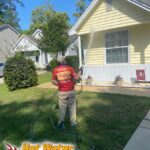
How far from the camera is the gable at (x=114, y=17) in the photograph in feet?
37.9

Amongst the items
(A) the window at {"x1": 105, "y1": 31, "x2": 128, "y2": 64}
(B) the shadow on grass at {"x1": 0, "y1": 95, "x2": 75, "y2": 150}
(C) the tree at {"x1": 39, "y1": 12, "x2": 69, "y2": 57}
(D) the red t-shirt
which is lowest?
(B) the shadow on grass at {"x1": 0, "y1": 95, "x2": 75, "y2": 150}

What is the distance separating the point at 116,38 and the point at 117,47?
0.50 metres

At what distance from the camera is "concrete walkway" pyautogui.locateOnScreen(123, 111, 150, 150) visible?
16.1ft

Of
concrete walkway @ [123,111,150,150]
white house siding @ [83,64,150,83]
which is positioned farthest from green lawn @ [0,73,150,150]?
white house siding @ [83,64,150,83]

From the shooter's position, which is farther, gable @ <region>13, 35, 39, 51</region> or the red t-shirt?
gable @ <region>13, 35, 39, 51</region>

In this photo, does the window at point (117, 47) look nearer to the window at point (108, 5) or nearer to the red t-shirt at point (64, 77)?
the window at point (108, 5)

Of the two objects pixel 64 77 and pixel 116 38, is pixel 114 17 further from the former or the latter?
pixel 64 77

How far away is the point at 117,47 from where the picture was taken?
13148 millimetres

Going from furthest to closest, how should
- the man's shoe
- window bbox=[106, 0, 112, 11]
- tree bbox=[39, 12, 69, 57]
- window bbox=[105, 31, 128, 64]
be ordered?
tree bbox=[39, 12, 69, 57] < window bbox=[105, 31, 128, 64] < window bbox=[106, 0, 112, 11] < the man's shoe

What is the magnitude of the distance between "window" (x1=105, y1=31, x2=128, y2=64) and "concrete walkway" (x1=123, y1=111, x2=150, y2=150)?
7247mm

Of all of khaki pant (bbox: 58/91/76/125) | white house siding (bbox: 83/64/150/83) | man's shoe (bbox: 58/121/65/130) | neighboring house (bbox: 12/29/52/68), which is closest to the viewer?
khaki pant (bbox: 58/91/76/125)

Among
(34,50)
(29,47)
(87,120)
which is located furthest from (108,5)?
(29,47)

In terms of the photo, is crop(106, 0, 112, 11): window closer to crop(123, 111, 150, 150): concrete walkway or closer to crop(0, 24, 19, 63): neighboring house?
crop(123, 111, 150, 150): concrete walkway

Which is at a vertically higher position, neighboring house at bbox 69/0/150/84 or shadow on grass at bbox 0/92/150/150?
neighboring house at bbox 69/0/150/84
